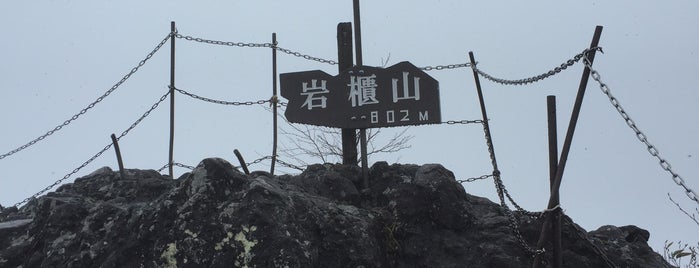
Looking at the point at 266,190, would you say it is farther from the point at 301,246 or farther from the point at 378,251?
the point at 378,251

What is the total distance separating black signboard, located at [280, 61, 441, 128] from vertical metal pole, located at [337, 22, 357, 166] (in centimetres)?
26

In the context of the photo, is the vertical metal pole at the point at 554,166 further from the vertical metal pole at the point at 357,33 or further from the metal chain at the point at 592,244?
the vertical metal pole at the point at 357,33

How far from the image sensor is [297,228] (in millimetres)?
5965

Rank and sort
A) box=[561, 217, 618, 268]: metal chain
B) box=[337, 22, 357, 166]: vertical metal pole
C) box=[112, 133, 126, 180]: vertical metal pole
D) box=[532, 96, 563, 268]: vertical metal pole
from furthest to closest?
1. box=[337, 22, 357, 166]: vertical metal pole
2. box=[112, 133, 126, 180]: vertical metal pole
3. box=[561, 217, 618, 268]: metal chain
4. box=[532, 96, 563, 268]: vertical metal pole

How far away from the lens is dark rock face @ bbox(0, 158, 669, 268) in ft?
19.2

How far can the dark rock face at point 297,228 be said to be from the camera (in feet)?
19.2

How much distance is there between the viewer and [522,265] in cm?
648

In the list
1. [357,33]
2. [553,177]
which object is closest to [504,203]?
[553,177]

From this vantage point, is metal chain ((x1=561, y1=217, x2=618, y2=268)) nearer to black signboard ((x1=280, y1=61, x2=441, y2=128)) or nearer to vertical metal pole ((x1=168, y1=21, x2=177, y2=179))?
black signboard ((x1=280, y1=61, x2=441, y2=128))

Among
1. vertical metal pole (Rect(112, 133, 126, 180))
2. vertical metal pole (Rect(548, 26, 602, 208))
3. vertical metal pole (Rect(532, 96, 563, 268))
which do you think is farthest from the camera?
vertical metal pole (Rect(112, 133, 126, 180))

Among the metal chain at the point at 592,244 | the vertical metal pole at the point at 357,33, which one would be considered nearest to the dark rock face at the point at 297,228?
the metal chain at the point at 592,244

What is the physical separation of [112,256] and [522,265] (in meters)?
3.24

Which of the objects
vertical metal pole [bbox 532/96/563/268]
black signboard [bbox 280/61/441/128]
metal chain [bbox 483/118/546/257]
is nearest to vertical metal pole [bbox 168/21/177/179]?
black signboard [bbox 280/61/441/128]

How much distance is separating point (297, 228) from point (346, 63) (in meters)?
3.31
